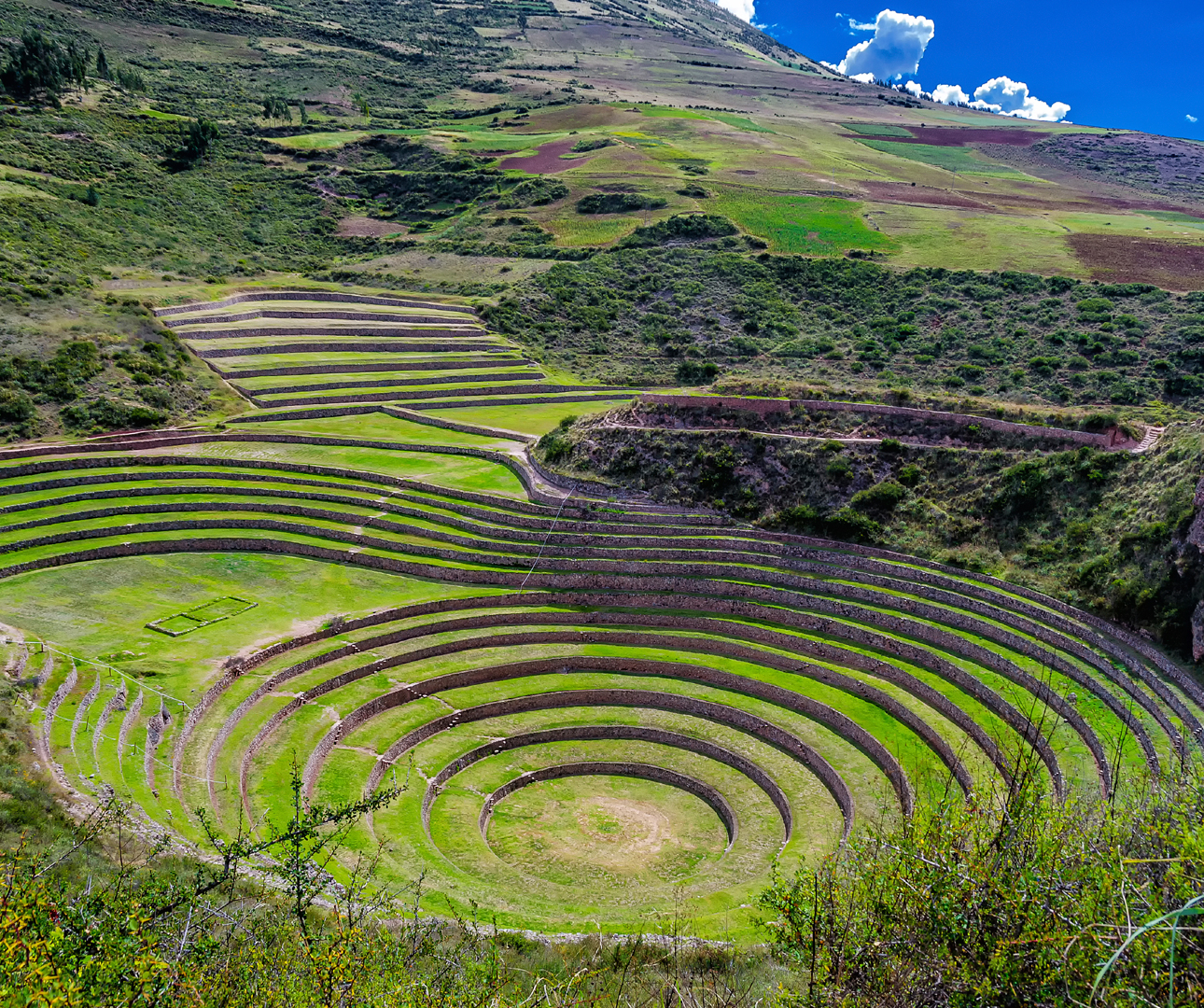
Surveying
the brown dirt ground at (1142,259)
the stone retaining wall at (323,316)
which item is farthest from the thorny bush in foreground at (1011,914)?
the stone retaining wall at (323,316)

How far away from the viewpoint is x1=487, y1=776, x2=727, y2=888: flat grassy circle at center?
22.4 metres

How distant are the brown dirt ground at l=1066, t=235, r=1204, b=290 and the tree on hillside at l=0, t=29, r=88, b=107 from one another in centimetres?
9558

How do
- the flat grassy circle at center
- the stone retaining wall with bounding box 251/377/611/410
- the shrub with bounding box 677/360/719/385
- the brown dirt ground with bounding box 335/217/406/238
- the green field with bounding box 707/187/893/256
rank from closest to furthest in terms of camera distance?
the flat grassy circle at center → the stone retaining wall with bounding box 251/377/611/410 → the shrub with bounding box 677/360/719/385 → the green field with bounding box 707/187/893/256 → the brown dirt ground with bounding box 335/217/406/238

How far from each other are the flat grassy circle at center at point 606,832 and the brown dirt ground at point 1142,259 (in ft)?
170

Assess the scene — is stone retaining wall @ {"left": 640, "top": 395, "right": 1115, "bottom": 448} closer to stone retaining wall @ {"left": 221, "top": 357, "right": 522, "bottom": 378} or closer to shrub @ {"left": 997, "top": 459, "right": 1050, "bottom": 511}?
shrub @ {"left": 997, "top": 459, "right": 1050, "bottom": 511}

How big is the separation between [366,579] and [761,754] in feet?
55.1

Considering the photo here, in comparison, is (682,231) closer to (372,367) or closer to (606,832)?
(372,367)

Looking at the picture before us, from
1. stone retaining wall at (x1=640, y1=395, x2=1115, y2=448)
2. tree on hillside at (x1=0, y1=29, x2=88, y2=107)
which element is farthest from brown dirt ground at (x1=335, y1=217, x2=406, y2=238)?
stone retaining wall at (x1=640, y1=395, x2=1115, y2=448)

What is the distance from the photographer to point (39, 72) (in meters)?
87.4

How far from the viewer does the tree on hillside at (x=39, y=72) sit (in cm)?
8588

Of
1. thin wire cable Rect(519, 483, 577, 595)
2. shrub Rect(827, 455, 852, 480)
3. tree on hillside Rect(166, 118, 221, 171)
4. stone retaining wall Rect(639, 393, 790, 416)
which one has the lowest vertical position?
thin wire cable Rect(519, 483, 577, 595)

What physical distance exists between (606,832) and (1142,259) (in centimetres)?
5940

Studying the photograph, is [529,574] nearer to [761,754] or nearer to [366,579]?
[366,579]

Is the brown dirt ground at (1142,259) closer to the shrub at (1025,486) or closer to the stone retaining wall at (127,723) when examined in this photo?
the shrub at (1025,486)
